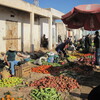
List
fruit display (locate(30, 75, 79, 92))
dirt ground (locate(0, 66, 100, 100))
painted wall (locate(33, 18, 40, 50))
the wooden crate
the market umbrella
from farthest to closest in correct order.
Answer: painted wall (locate(33, 18, 40, 50))
the wooden crate
the market umbrella
fruit display (locate(30, 75, 79, 92))
dirt ground (locate(0, 66, 100, 100))

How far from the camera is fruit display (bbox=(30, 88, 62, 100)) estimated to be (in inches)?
198

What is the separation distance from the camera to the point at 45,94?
5078mm

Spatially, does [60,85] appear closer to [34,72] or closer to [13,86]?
[13,86]

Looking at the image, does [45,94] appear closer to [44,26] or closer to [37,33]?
[37,33]

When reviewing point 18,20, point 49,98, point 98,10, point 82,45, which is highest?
point 18,20

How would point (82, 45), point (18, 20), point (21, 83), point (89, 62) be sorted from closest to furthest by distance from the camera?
point (21, 83) → point (89, 62) → point (18, 20) → point (82, 45)

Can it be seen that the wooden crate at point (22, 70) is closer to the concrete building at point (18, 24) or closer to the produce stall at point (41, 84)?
the produce stall at point (41, 84)

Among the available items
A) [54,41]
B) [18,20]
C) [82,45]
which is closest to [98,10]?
[18,20]

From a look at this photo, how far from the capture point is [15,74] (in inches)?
290

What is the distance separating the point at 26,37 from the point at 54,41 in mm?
6178

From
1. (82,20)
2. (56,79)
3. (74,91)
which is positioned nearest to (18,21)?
(82,20)

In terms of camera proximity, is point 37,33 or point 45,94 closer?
point 45,94

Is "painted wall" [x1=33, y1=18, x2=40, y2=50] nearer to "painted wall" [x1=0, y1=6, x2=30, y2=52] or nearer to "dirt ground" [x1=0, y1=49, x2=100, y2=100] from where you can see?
"painted wall" [x1=0, y1=6, x2=30, y2=52]

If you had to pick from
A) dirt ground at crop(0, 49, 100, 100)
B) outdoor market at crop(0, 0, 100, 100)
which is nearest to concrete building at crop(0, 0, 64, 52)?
outdoor market at crop(0, 0, 100, 100)
